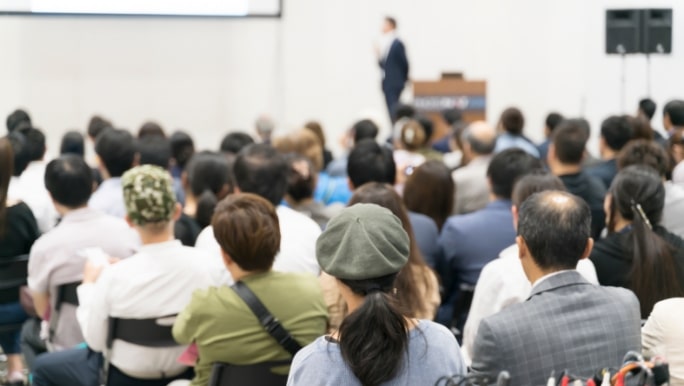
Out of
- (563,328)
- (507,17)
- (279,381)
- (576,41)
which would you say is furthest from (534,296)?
(507,17)

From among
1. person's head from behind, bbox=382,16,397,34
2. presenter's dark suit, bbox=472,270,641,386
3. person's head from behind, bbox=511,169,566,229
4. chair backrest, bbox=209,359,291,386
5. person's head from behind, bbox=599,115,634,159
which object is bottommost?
chair backrest, bbox=209,359,291,386

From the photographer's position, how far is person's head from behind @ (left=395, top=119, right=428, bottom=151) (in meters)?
6.76

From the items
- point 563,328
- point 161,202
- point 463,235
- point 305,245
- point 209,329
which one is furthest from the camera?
point 463,235

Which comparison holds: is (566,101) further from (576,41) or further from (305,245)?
(305,245)

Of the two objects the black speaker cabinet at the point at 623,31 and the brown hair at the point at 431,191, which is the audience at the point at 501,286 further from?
the black speaker cabinet at the point at 623,31

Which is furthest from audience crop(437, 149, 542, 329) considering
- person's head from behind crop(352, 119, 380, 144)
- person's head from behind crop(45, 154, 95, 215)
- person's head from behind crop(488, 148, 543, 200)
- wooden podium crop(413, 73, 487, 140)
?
wooden podium crop(413, 73, 487, 140)

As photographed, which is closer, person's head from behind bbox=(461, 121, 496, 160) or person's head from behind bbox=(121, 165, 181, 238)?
person's head from behind bbox=(121, 165, 181, 238)

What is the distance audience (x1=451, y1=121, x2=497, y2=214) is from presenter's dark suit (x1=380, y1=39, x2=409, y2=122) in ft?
19.2

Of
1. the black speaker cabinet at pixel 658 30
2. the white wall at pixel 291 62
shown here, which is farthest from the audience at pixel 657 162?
the white wall at pixel 291 62

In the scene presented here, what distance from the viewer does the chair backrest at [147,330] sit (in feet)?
12.0

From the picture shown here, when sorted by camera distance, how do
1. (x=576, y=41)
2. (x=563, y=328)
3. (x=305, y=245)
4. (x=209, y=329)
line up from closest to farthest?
(x=563, y=328) → (x=209, y=329) → (x=305, y=245) → (x=576, y=41)

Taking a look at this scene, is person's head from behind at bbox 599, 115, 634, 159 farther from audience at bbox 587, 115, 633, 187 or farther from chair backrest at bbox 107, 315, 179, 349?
chair backrest at bbox 107, 315, 179, 349

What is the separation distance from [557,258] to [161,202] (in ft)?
5.29

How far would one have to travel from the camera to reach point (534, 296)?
2.67 metres
